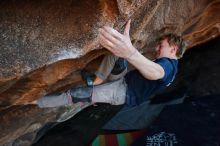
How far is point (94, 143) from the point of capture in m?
4.72

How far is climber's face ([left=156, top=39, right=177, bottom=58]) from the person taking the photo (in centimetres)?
260

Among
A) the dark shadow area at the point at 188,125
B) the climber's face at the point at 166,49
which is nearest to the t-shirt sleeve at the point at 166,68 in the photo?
the climber's face at the point at 166,49

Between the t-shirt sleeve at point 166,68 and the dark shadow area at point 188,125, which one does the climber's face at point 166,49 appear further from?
the dark shadow area at point 188,125

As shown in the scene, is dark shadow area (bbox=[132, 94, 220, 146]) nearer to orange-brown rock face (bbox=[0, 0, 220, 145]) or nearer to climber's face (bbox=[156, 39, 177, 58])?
climber's face (bbox=[156, 39, 177, 58])

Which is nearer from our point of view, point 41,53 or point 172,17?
point 41,53

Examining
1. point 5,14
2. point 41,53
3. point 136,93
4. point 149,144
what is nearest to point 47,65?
point 41,53

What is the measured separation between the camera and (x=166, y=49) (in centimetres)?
262

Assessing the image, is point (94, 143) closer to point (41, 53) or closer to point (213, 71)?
point (213, 71)

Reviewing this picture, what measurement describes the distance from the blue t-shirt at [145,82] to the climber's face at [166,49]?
0.17 feet

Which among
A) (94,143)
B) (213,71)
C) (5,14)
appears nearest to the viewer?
(5,14)

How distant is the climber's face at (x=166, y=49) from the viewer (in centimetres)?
260

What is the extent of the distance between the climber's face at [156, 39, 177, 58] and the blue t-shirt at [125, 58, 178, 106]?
0.05 meters

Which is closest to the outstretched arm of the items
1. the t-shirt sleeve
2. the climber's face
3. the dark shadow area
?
the t-shirt sleeve

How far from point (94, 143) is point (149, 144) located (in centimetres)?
66
